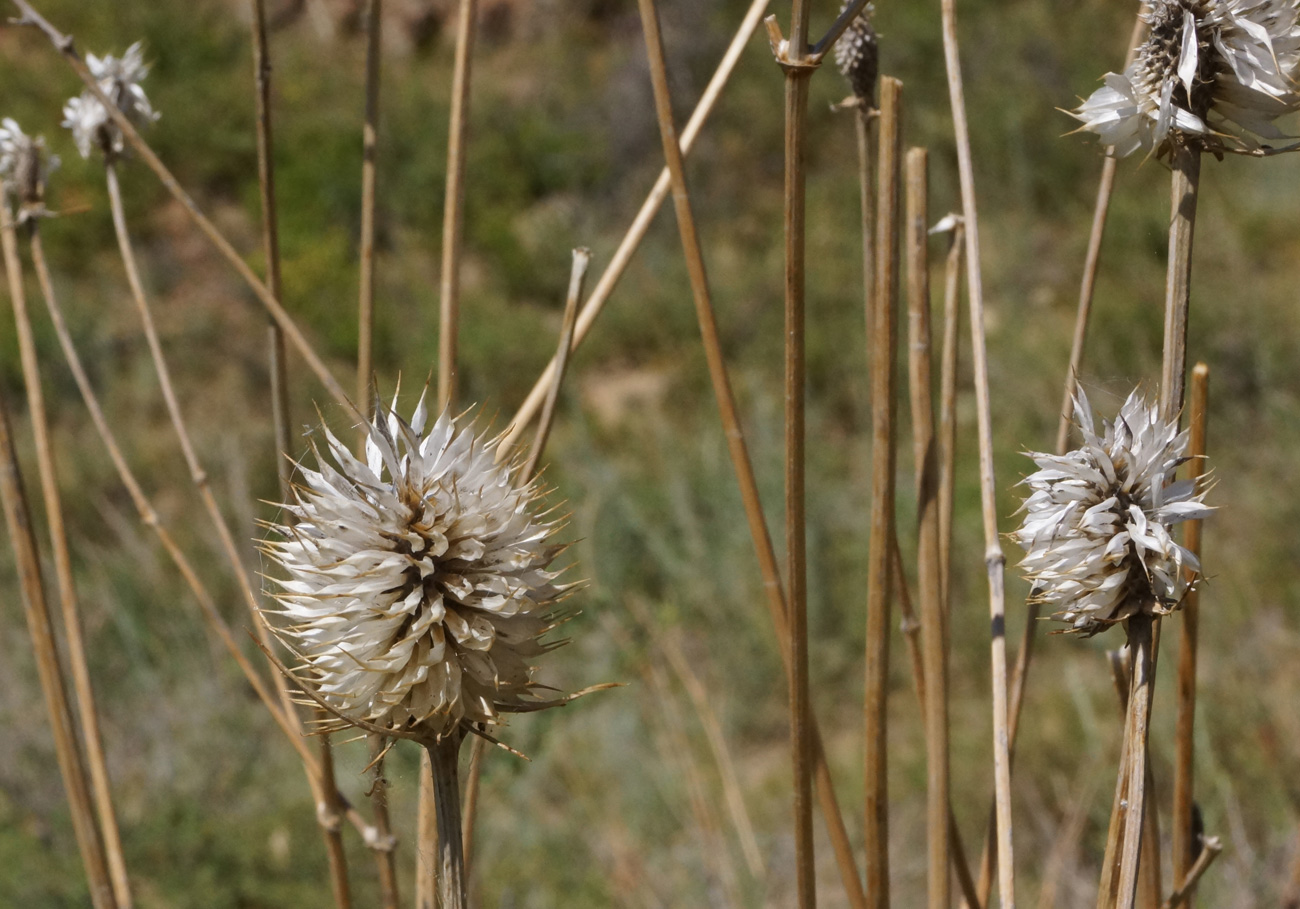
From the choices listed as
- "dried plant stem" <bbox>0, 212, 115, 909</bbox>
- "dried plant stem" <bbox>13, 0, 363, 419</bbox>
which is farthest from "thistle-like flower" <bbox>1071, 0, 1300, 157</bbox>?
"dried plant stem" <bbox>0, 212, 115, 909</bbox>

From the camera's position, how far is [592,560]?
4457 mm

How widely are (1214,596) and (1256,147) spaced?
3666 mm

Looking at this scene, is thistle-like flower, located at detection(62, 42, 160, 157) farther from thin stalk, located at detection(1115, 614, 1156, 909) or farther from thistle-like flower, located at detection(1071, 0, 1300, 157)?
thin stalk, located at detection(1115, 614, 1156, 909)

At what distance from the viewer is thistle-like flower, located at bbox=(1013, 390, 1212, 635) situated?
2.10 ft

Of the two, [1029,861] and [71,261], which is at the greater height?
[71,261]

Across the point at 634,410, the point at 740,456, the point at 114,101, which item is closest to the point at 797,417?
the point at 740,456

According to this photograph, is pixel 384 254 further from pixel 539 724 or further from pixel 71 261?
pixel 539 724

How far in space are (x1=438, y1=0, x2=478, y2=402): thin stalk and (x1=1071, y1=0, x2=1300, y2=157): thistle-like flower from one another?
0.49 metres

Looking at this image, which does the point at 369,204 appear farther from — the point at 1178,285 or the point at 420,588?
the point at 1178,285

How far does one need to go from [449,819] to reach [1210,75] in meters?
0.62

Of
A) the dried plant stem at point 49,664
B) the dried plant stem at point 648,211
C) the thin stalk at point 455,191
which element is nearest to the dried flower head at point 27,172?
the dried plant stem at point 49,664

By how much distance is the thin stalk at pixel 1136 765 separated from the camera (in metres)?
0.61

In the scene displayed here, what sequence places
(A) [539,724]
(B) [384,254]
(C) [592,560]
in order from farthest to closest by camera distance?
(B) [384,254] → (C) [592,560] → (A) [539,724]

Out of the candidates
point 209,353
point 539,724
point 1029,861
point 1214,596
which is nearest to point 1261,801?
point 1029,861
